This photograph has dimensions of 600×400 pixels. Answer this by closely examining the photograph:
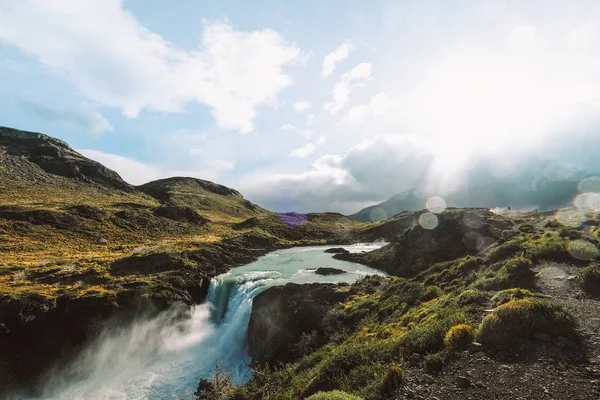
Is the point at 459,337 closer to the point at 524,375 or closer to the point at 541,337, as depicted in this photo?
the point at 541,337

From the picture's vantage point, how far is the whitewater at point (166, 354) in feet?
95.2

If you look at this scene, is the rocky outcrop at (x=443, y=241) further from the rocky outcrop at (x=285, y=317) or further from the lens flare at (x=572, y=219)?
the rocky outcrop at (x=285, y=317)

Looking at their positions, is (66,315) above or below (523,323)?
below

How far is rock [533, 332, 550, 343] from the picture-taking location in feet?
39.7

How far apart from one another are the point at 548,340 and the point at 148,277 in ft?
166

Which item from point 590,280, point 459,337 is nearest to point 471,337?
point 459,337

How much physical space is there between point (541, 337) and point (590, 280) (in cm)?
916

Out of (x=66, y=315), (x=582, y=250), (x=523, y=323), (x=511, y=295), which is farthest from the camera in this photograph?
(x=66, y=315)

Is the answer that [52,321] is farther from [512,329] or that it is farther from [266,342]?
[512,329]

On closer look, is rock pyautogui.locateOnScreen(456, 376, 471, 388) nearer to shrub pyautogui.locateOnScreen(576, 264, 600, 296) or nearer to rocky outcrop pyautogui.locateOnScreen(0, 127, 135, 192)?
shrub pyautogui.locateOnScreen(576, 264, 600, 296)

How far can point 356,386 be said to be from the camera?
1248 cm

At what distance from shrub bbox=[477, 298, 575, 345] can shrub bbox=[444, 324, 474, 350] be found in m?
0.43

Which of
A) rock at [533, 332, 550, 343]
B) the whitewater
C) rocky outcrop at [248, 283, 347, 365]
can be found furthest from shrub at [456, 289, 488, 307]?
the whitewater

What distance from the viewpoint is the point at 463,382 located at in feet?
34.7
